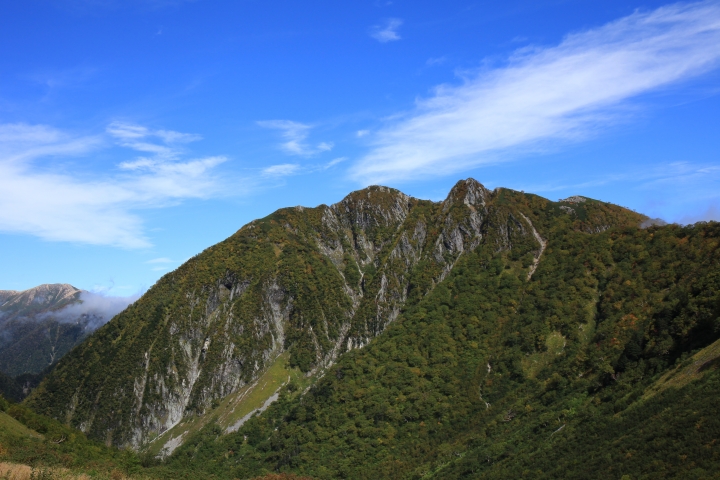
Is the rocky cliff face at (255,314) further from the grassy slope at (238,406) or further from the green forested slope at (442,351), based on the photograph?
the grassy slope at (238,406)

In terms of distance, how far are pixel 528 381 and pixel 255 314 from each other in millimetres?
90223

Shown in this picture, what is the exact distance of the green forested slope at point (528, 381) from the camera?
66.5 m

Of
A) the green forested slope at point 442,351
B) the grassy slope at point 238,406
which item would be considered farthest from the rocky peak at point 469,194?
the grassy slope at point 238,406

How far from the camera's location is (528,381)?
117m

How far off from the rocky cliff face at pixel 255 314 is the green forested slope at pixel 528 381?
1012cm

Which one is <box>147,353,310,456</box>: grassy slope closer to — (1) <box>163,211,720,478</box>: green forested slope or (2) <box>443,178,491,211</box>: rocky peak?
(1) <box>163,211,720,478</box>: green forested slope

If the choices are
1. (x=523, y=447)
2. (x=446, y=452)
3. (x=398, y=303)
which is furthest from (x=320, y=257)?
(x=523, y=447)

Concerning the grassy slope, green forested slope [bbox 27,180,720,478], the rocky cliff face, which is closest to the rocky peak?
the rocky cliff face

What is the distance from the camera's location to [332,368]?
155750 mm

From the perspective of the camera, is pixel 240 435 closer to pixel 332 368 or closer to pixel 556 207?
pixel 332 368

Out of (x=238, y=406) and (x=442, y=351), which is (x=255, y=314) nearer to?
(x=238, y=406)

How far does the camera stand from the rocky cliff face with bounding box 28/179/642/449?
529 feet

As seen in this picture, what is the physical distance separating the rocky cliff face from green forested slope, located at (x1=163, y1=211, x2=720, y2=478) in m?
10.1

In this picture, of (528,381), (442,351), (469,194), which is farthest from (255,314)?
(528,381)
